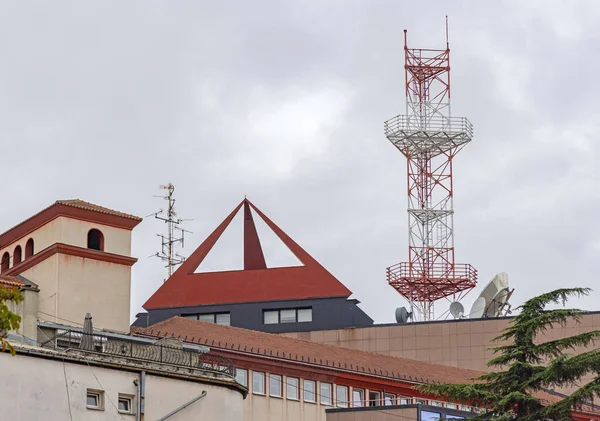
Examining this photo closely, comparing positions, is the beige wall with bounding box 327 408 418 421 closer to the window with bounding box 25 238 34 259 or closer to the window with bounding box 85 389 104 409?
the window with bounding box 25 238 34 259

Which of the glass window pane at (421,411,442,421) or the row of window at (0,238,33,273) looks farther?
the glass window pane at (421,411,442,421)

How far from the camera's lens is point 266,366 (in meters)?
76.1

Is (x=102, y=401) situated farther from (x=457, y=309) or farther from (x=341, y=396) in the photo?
(x=457, y=309)

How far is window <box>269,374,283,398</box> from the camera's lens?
75.8m

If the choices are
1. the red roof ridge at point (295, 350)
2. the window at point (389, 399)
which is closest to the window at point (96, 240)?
the red roof ridge at point (295, 350)

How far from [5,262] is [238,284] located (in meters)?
28.0

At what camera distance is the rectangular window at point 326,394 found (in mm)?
77938

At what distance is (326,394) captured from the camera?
257ft

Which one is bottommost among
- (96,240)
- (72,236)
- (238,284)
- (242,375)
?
(242,375)

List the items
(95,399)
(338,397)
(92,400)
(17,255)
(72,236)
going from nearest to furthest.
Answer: (92,400), (95,399), (72,236), (17,255), (338,397)

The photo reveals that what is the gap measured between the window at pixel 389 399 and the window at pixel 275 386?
5.60 metres

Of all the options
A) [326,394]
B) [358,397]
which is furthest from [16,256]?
[358,397]

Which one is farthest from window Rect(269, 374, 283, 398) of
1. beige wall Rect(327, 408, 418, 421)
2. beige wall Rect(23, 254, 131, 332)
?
beige wall Rect(23, 254, 131, 332)

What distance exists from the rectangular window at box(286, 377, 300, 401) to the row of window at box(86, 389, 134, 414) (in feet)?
63.9
